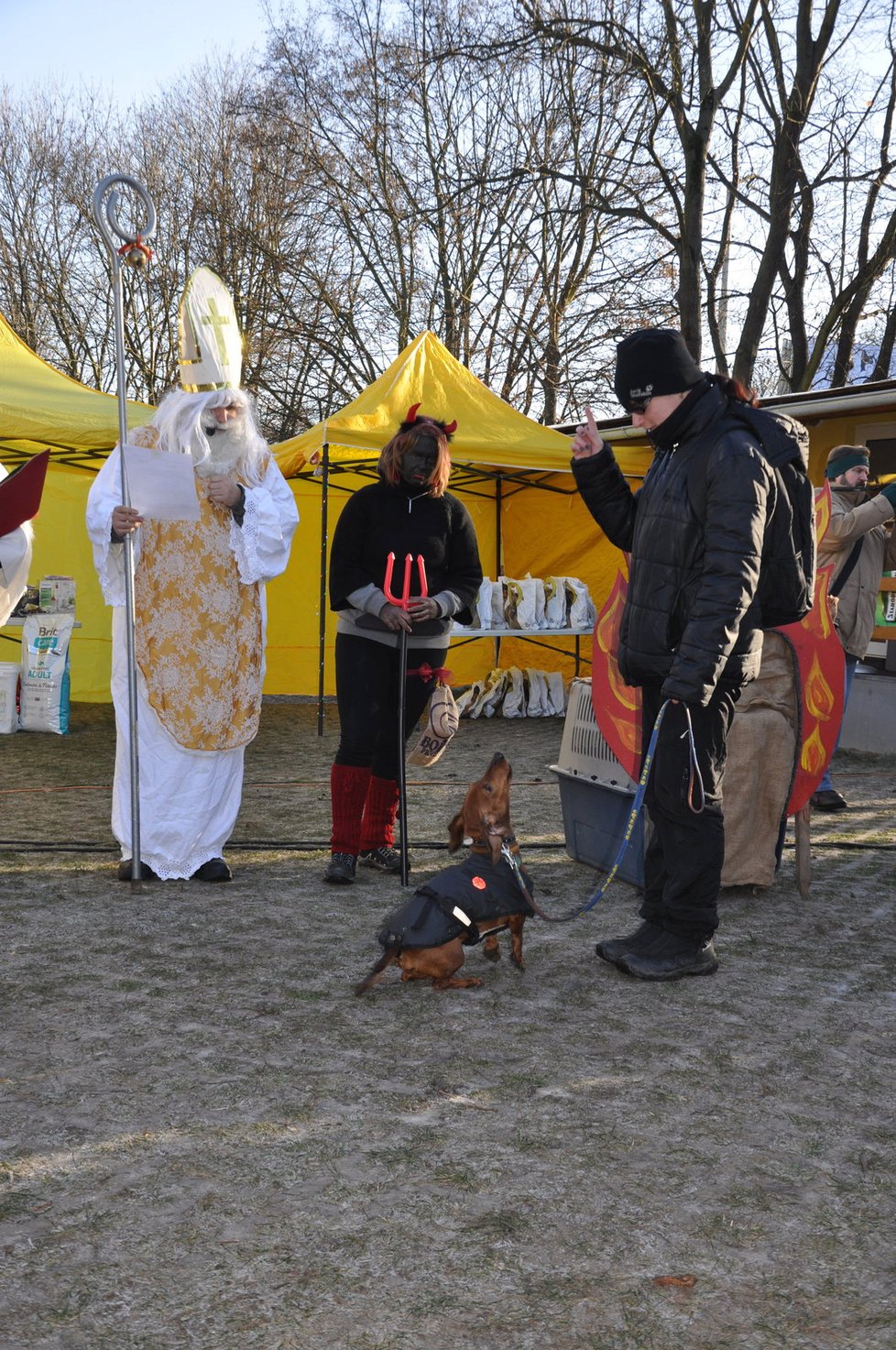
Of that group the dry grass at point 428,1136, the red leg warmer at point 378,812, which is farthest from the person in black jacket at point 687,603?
the red leg warmer at point 378,812

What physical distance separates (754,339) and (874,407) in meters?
5.53

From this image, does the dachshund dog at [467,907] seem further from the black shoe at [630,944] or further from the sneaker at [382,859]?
the sneaker at [382,859]

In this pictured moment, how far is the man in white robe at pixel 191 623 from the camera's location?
4.61 meters

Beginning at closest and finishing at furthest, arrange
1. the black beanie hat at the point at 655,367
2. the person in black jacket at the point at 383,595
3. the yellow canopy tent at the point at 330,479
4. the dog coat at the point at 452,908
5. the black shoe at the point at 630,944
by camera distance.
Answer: the dog coat at the point at 452,908, the black beanie hat at the point at 655,367, the black shoe at the point at 630,944, the person in black jacket at the point at 383,595, the yellow canopy tent at the point at 330,479

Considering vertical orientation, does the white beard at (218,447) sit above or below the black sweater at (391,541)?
above

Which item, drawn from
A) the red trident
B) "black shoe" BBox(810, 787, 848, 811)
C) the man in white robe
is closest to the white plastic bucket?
the man in white robe

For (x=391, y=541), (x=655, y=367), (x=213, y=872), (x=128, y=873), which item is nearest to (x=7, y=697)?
(x=128, y=873)

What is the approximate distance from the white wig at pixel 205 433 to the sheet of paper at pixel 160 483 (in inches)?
6.4

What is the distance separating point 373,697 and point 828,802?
2.90 metres

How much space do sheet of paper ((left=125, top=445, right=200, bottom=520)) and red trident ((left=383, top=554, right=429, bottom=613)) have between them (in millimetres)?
719

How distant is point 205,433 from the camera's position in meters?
4.66

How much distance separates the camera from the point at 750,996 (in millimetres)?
3453

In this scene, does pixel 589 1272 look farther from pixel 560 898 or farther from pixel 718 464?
pixel 560 898

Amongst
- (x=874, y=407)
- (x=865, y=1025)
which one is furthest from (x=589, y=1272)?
(x=874, y=407)
